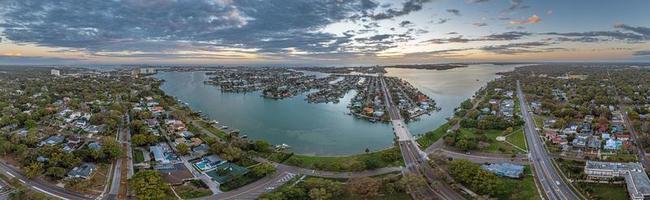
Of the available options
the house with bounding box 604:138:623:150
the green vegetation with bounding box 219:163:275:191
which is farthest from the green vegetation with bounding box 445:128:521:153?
the green vegetation with bounding box 219:163:275:191

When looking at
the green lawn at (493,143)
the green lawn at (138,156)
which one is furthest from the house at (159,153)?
the green lawn at (493,143)

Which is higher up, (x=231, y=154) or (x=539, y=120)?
(x=539, y=120)

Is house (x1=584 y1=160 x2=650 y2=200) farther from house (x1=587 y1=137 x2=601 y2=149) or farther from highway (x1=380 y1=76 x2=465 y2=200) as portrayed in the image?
highway (x1=380 y1=76 x2=465 y2=200)

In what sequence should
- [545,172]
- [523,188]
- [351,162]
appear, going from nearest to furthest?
[523,188]
[545,172]
[351,162]

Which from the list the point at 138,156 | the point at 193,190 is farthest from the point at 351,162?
the point at 138,156

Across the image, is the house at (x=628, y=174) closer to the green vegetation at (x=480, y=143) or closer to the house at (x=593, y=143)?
the house at (x=593, y=143)

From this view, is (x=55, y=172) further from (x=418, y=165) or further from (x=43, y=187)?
(x=418, y=165)
